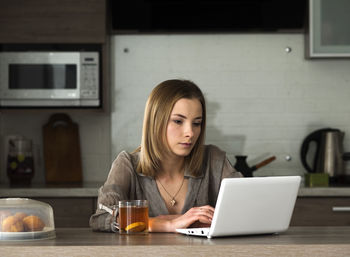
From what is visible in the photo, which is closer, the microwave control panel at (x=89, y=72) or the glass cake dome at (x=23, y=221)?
the glass cake dome at (x=23, y=221)

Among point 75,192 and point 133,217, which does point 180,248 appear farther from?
point 75,192

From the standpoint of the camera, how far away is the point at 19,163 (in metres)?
3.94

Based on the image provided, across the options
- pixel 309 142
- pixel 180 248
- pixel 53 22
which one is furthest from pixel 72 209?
pixel 180 248

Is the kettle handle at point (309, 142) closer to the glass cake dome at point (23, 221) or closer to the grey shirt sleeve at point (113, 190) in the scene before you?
the grey shirt sleeve at point (113, 190)

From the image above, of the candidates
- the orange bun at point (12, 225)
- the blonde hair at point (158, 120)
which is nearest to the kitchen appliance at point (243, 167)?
the blonde hair at point (158, 120)

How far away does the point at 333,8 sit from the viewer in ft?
12.9

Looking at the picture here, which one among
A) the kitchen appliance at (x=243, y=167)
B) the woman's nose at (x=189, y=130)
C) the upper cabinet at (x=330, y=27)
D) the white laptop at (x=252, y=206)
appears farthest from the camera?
the upper cabinet at (x=330, y=27)

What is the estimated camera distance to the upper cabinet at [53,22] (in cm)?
385

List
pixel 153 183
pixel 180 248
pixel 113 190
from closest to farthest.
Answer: pixel 180 248 < pixel 113 190 < pixel 153 183

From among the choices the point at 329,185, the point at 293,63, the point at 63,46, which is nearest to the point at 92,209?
the point at 63,46

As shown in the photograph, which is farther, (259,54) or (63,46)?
(259,54)

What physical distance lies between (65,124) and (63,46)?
1.74 ft

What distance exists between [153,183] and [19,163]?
5.29 ft

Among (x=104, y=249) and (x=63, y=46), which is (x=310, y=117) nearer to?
(x=63, y=46)
